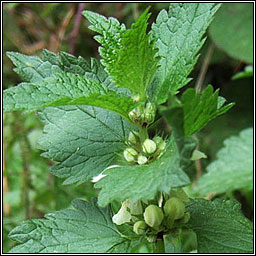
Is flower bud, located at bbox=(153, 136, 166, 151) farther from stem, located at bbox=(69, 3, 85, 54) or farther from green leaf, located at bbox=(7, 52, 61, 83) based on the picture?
stem, located at bbox=(69, 3, 85, 54)

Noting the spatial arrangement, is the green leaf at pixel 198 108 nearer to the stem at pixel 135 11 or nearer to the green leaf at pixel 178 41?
the green leaf at pixel 178 41

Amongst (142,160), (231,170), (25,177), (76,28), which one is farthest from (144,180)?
(76,28)

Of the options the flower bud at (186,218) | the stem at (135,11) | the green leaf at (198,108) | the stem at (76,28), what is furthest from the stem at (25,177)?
the green leaf at (198,108)

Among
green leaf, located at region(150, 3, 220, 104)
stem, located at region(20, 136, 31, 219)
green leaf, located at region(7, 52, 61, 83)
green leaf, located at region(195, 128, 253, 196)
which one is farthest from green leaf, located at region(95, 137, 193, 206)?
stem, located at region(20, 136, 31, 219)

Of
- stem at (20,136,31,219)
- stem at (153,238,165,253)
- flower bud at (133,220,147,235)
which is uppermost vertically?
stem at (20,136,31,219)

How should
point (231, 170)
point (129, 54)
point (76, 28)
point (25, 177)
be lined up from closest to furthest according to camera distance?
point (129, 54), point (231, 170), point (25, 177), point (76, 28)

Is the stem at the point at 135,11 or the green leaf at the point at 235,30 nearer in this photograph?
the green leaf at the point at 235,30

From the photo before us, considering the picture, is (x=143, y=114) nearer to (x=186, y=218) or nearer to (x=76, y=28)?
(x=186, y=218)
